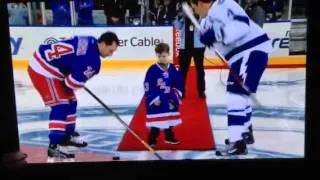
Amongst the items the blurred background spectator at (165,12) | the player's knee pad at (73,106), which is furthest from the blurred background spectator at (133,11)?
the player's knee pad at (73,106)

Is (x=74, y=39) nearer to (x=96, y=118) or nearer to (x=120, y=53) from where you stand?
(x=120, y=53)

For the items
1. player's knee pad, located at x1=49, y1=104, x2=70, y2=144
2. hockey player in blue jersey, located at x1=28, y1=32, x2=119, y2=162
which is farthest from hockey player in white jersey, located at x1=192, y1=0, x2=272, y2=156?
player's knee pad, located at x1=49, y1=104, x2=70, y2=144

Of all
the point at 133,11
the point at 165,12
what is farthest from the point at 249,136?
the point at 133,11

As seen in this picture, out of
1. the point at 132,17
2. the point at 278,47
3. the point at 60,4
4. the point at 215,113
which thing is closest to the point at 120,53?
the point at 132,17

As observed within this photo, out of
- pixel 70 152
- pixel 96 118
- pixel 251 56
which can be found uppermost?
pixel 251 56

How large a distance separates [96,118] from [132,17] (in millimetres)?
684

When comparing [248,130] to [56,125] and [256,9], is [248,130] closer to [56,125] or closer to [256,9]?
[256,9]

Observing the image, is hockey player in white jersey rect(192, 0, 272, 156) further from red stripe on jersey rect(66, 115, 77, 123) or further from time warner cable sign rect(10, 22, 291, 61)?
red stripe on jersey rect(66, 115, 77, 123)

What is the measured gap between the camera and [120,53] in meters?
3.56

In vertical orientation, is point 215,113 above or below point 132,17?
below

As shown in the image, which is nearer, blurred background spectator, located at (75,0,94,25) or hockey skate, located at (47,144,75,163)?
blurred background spectator, located at (75,0,94,25)

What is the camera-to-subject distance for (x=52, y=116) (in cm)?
363

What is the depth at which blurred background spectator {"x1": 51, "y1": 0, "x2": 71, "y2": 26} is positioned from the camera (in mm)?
3498

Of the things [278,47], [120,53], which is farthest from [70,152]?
[278,47]
